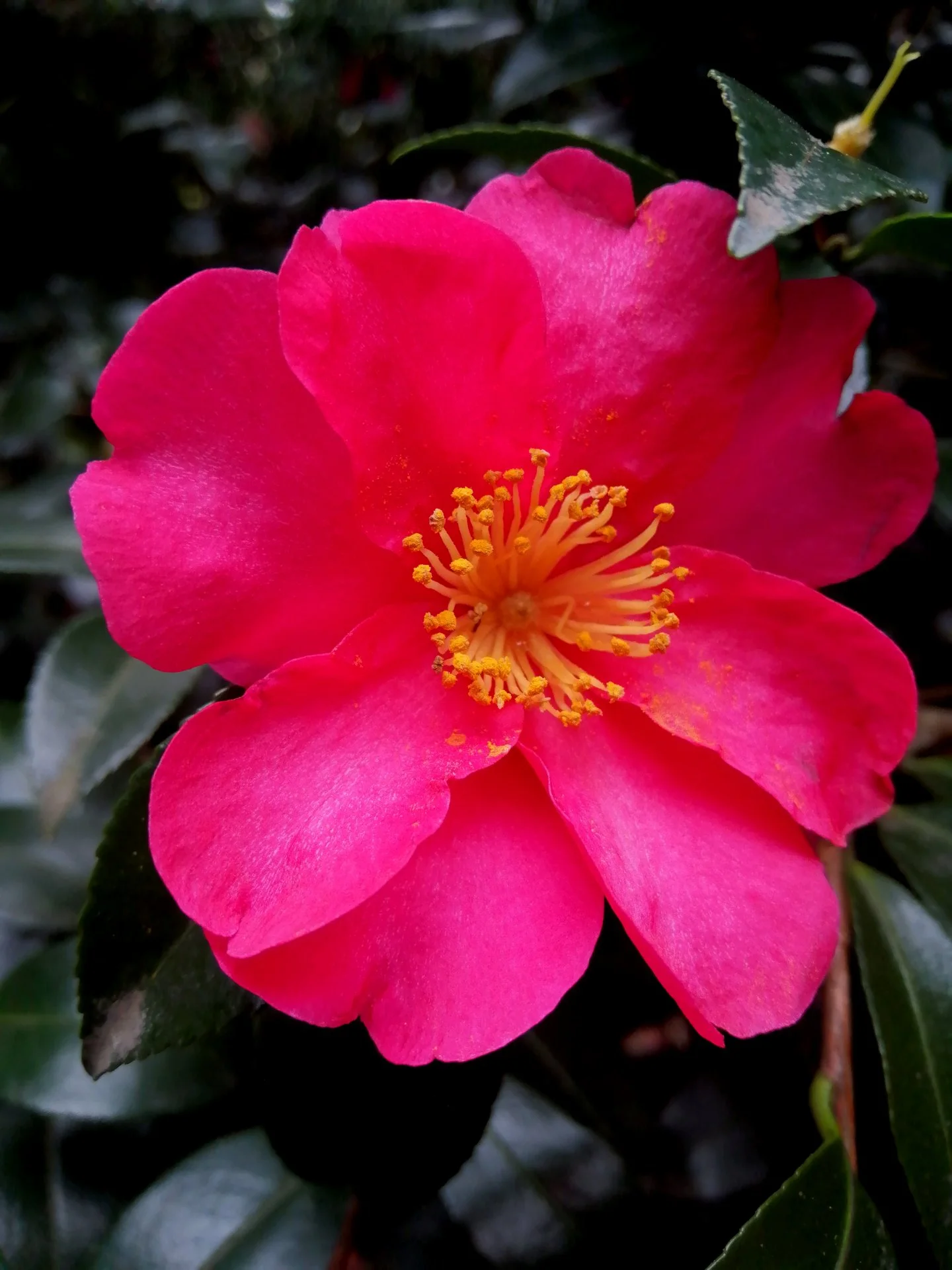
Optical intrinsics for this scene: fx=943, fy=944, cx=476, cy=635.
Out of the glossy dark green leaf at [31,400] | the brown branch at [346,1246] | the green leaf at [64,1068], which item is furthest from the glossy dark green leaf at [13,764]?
the brown branch at [346,1246]

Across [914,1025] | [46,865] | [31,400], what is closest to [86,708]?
[46,865]

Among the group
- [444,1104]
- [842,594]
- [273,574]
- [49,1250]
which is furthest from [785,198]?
[49,1250]

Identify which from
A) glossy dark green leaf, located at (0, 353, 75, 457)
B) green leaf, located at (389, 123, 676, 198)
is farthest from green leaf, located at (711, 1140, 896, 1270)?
glossy dark green leaf, located at (0, 353, 75, 457)

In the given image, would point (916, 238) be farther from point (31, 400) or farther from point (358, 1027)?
point (31, 400)

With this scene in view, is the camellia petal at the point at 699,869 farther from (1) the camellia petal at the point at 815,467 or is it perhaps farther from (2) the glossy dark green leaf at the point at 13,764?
(2) the glossy dark green leaf at the point at 13,764

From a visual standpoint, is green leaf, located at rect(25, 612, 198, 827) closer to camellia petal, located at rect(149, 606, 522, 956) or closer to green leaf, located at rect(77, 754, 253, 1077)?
green leaf, located at rect(77, 754, 253, 1077)

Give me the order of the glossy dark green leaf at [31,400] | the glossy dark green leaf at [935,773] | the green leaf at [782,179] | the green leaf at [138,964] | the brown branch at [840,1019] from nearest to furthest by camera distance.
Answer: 1. the green leaf at [782,179]
2. the green leaf at [138,964]
3. the brown branch at [840,1019]
4. the glossy dark green leaf at [935,773]
5. the glossy dark green leaf at [31,400]

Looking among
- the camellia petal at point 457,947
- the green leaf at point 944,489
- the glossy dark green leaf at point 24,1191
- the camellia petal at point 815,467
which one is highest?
the camellia petal at point 815,467
